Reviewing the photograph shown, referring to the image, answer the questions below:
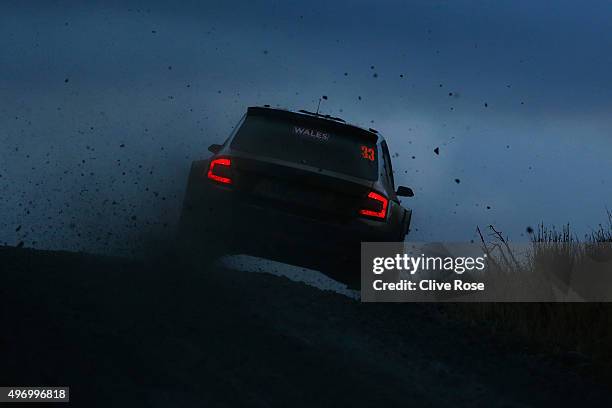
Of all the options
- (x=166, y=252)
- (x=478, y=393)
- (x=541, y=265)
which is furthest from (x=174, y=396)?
(x=541, y=265)

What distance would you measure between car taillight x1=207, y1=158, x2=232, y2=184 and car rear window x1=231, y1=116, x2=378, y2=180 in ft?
0.61

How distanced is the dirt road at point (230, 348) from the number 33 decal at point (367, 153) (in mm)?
1556

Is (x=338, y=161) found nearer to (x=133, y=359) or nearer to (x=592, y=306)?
(x=592, y=306)

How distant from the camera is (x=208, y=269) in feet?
32.6

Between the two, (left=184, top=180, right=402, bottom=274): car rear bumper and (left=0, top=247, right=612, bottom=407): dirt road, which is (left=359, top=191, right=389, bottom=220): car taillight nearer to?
(left=184, top=180, right=402, bottom=274): car rear bumper

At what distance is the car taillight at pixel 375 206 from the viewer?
31.1 feet

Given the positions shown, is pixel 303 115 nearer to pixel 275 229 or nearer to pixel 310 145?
pixel 310 145

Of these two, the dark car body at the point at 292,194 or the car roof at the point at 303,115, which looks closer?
the dark car body at the point at 292,194

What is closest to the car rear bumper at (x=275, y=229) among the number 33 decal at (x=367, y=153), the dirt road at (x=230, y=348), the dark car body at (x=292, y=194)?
the dark car body at (x=292, y=194)

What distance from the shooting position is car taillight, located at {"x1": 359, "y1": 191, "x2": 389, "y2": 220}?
9.48 meters

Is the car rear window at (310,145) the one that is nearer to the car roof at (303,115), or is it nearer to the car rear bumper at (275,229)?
the car roof at (303,115)

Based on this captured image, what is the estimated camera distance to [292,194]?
9258 mm

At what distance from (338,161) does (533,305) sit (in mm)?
2892

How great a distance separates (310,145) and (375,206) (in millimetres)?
899
